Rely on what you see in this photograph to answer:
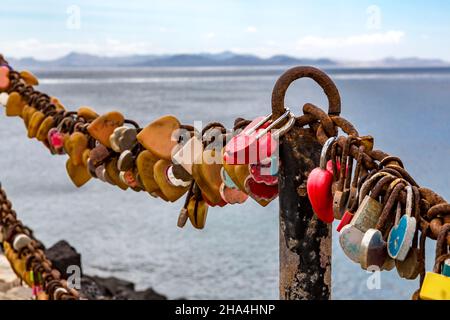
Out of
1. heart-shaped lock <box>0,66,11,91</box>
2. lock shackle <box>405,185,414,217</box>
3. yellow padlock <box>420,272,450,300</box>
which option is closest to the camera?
yellow padlock <box>420,272,450,300</box>

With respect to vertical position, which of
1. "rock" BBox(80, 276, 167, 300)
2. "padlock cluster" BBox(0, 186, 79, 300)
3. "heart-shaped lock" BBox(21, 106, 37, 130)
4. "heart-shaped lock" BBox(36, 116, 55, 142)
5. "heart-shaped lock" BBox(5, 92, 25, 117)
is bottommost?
"rock" BBox(80, 276, 167, 300)

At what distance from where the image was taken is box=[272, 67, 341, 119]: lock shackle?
5.07ft

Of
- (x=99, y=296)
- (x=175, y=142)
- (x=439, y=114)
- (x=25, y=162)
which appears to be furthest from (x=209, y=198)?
(x=439, y=114)

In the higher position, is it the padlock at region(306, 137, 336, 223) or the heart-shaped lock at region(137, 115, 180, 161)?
the heart-shaped lock at region(137, 115, 180, 161)

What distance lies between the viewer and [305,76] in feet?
5.04

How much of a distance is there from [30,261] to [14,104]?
86cm

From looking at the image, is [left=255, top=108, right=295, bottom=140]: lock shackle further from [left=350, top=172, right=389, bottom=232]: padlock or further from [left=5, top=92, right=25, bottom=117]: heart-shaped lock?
[left=5, top=92, right=25, bottom=117]: heart-shaped lock

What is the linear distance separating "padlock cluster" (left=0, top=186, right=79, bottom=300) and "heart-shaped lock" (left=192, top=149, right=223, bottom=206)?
1614mm

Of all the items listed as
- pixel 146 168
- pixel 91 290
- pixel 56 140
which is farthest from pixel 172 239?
pixel 146 168

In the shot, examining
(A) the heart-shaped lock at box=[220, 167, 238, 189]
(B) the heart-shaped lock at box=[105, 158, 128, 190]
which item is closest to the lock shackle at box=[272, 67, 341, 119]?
(A) the heart-shaped lock at box=[220, 167, 238, 189]

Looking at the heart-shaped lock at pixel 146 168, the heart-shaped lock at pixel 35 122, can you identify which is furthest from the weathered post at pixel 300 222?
the heart-shaped lock at pixel 35 122

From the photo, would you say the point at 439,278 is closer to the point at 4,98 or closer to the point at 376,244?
the point at 376,244

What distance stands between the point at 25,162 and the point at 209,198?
26.6m
